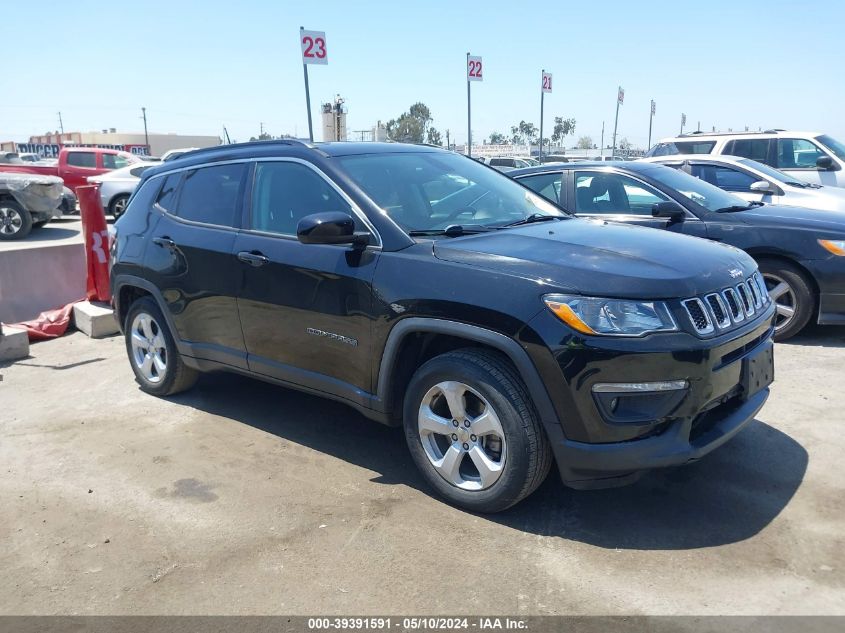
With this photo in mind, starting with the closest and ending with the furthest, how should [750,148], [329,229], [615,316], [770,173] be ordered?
[615,316]
[329,229]
[770,173]
[750,148]

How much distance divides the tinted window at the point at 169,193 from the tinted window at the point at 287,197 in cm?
95

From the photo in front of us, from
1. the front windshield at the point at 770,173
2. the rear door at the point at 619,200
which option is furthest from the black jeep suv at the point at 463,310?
the front windshield at the point at 770,173

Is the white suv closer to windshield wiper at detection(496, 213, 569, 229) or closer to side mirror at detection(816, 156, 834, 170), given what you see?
side mirror at detection(816, 156, 834, 170)

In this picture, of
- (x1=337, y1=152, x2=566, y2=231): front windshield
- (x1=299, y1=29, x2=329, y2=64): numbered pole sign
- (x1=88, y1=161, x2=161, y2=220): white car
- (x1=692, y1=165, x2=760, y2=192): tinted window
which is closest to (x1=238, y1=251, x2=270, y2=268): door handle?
(x1=337, y1=152, x2=566, y2=231): front windshield

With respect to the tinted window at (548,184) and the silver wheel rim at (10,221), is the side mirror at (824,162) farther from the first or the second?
the silver wheel rim at (10,221)

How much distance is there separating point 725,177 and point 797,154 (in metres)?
4.72

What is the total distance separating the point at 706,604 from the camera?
9.14ft

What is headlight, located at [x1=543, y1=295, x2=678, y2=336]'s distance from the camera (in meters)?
3.06

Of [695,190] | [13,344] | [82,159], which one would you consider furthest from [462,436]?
[82,159]

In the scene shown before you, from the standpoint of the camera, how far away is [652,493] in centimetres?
369

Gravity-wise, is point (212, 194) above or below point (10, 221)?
above

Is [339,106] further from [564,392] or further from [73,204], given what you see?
[564,392]

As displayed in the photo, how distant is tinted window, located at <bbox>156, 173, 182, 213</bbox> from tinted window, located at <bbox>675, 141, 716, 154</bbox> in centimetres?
988

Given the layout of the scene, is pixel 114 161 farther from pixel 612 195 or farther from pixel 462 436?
pixel 462 436
